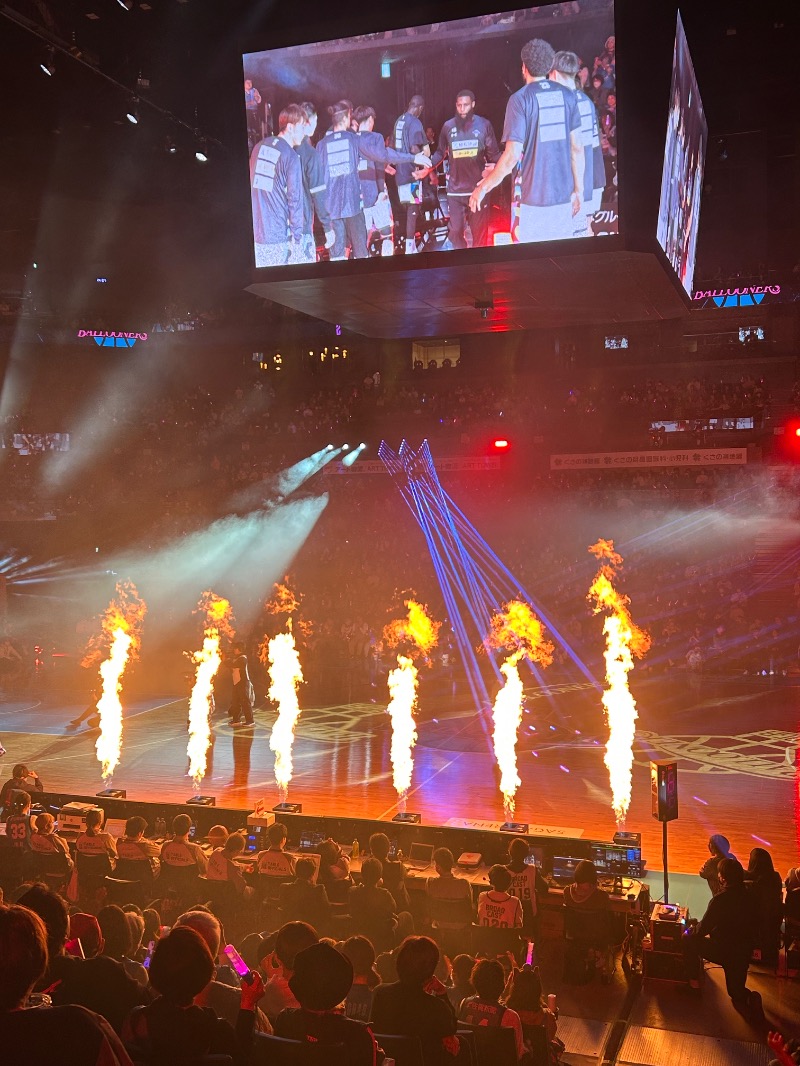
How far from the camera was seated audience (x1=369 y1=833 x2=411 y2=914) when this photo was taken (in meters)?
8.61

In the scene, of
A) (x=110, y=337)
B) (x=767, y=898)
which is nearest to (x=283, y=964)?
(x=767, y=898)

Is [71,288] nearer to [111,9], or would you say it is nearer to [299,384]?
[299,384]

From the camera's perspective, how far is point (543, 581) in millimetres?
26594

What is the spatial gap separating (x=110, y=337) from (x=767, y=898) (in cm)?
2942

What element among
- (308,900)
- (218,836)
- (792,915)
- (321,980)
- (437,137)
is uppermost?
(437,137)

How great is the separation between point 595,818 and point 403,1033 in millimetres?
8559

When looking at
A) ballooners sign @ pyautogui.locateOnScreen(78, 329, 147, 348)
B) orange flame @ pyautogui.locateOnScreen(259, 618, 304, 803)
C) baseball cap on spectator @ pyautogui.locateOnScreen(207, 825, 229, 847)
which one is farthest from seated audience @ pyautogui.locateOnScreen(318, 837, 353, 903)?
ballooners sign @ pyautogui.locateOnScreen(78, 329, 147, 348)

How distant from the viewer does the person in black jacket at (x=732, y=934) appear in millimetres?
7578

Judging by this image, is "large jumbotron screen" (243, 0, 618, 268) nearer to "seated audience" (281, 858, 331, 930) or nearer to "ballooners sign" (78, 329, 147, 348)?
"seated audience" (281, 858, 331, 930)

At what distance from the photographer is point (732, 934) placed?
7574 millimetres

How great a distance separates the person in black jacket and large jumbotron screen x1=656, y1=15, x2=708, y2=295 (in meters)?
8.04

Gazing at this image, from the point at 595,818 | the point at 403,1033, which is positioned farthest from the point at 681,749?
the point at 403,1033

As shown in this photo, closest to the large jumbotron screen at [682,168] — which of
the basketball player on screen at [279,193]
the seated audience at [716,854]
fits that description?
the basketball player on screen at [279,193]

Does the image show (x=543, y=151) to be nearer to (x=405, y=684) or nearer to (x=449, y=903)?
(x=449, y=903)
